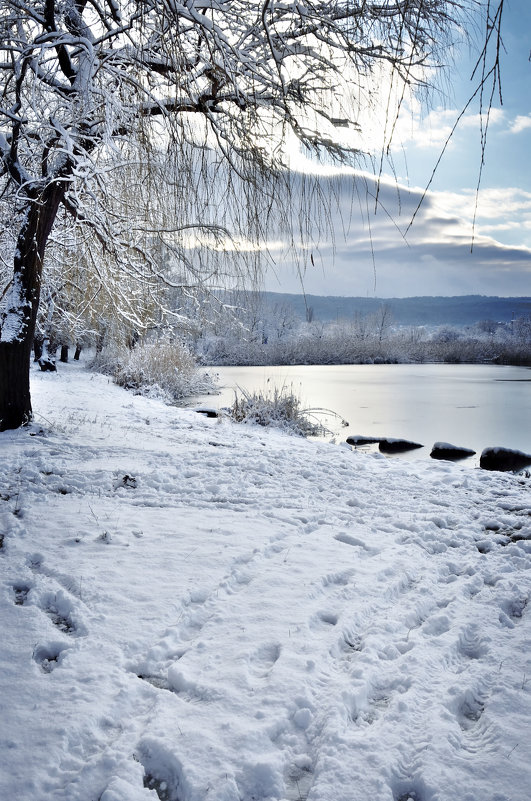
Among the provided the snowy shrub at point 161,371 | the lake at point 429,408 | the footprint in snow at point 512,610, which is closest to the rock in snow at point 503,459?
the lake at point 429,408

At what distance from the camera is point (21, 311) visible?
7.39m

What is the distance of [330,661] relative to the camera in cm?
257

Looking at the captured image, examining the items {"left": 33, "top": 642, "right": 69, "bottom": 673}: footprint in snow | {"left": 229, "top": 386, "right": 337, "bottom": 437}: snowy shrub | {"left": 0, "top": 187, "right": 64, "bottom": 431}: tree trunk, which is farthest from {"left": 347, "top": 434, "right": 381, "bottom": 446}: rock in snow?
{"left": 33, "top": 642, "right": 69, "bottom": 673}: footprint in snow

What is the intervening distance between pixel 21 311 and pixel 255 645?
641 cm

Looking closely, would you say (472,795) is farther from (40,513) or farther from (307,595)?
(40,513)

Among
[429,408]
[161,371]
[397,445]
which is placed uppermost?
[161,371]

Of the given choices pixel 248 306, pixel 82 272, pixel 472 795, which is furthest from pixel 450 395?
pixel 472 795

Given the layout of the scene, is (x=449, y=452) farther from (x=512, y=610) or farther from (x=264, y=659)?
(x=264, y=659)

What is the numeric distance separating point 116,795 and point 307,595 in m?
1.73

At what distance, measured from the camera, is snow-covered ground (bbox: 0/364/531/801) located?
190 centimetres

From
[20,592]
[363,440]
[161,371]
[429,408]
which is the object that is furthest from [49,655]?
[161,371]

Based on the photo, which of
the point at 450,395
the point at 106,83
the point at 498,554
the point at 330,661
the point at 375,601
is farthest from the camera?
the point at 450,395

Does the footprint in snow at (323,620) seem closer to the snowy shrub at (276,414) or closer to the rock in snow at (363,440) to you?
the rock in snow at (363,440)

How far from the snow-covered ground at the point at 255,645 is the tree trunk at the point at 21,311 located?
2.37 metres
